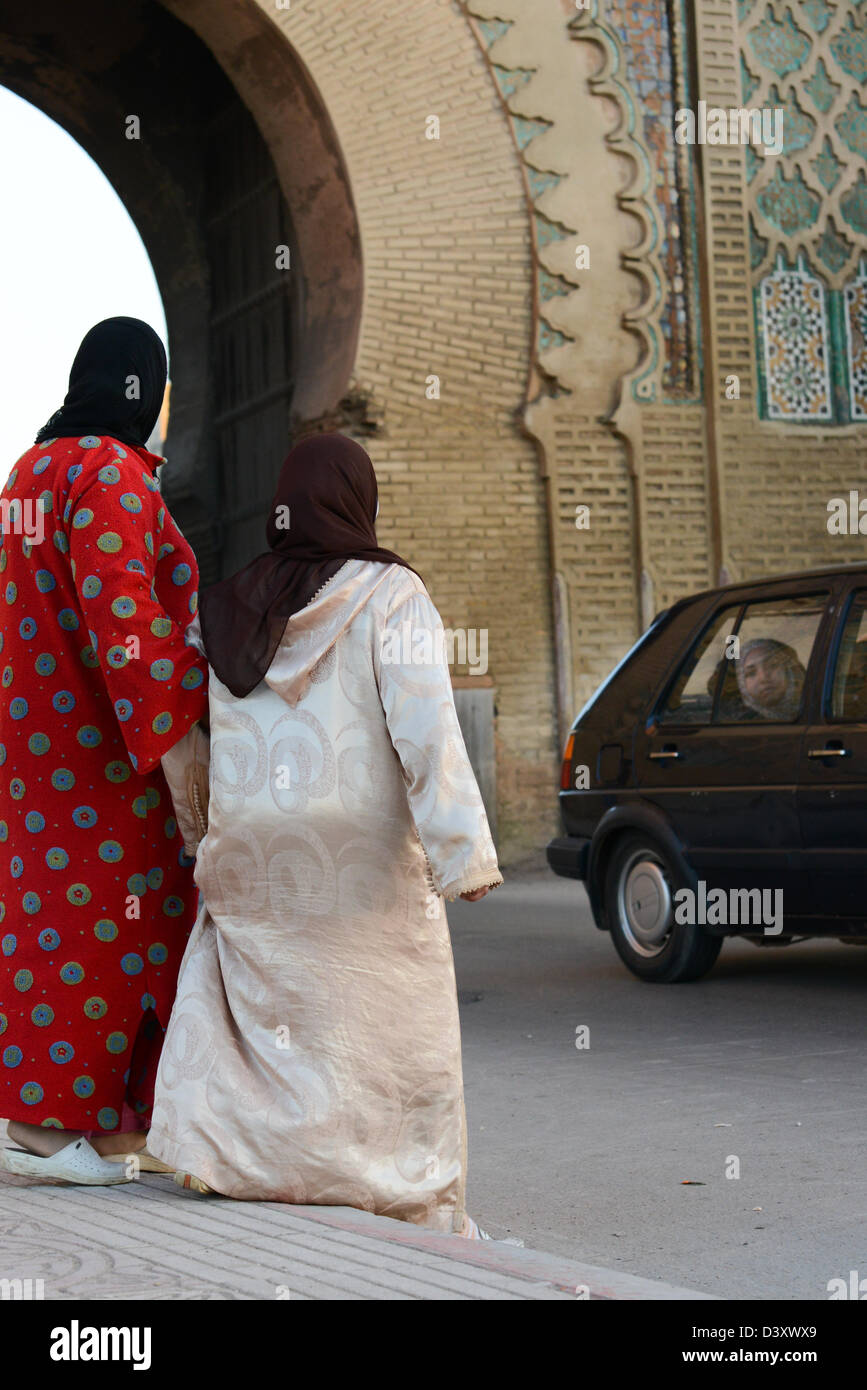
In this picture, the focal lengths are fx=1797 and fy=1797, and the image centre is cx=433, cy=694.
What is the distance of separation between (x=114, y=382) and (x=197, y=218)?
1393cm

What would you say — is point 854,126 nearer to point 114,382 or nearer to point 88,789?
point 114,382

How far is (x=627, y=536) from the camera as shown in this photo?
1438 centimetres

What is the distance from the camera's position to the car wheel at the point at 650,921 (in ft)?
25.4

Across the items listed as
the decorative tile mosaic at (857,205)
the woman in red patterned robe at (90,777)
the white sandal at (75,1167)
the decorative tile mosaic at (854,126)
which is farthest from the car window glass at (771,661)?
the decorative tile mosaic at (854,126)

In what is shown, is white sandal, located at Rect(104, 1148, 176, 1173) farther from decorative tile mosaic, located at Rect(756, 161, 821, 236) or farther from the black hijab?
decorative tile mosaic, located at Rect(756, 161, 821, 236)

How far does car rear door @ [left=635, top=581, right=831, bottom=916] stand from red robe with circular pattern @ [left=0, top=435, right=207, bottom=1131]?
3769mm

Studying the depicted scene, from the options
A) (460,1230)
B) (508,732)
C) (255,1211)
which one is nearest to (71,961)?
(255,1211)

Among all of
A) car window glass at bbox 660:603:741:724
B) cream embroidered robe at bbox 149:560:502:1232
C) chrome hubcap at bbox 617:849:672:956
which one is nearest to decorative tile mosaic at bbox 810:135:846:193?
car window glass at bbox 660:603:741:724

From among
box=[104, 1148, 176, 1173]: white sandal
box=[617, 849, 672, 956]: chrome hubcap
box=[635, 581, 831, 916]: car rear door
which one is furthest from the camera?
box=[617, 849, 672, 956]: chrome hubcap

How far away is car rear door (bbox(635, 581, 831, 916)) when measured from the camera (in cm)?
725

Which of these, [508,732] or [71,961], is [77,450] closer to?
[71,961]

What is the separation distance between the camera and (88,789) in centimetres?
389

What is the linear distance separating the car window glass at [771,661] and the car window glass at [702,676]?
68mm

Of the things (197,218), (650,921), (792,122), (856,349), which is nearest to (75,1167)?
(650,921)
